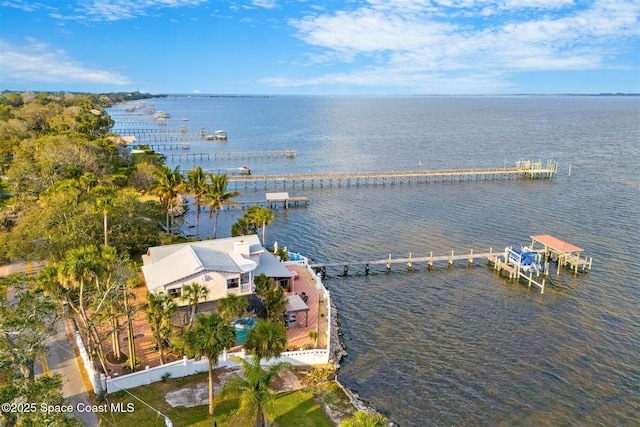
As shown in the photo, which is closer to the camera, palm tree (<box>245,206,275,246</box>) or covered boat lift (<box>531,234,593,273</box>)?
palm tree (<box>245,206,275,246</box>)

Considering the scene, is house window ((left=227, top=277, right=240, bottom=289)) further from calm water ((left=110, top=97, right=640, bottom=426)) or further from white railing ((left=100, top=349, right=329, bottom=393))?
calm water ((left=110, top=97, right=640, bottom=426))

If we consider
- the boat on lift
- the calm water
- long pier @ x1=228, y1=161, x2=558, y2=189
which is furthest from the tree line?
the boat on lift

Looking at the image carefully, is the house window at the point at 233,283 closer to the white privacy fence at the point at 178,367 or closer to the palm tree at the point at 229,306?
the palm tree at the point at 229,306

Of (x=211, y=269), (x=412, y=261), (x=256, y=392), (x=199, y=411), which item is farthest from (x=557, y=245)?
(x=199, y=411)

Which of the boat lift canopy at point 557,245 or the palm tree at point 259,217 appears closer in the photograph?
the palm tree at point 259,217

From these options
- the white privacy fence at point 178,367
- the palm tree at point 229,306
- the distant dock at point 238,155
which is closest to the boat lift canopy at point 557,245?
the white privacy fence at point 178,367

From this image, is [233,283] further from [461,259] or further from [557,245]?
[557,245]

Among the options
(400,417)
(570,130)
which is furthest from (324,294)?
(570,130)
